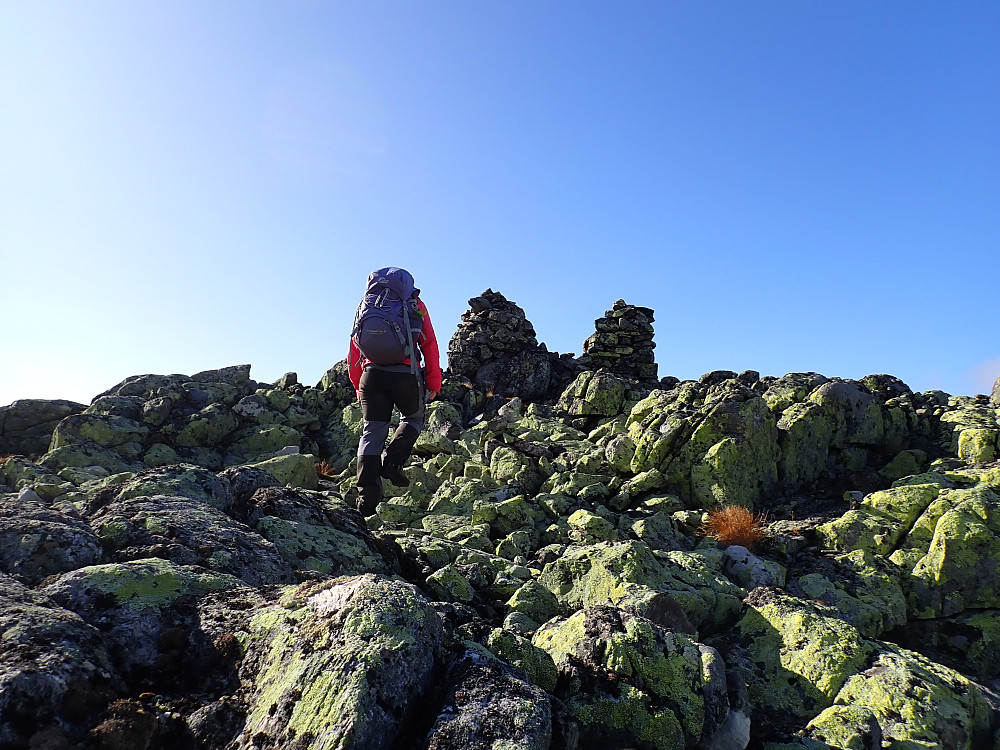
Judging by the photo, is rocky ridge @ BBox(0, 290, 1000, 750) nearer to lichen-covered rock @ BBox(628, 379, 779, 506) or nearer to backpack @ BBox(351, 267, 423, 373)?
lichen-covered rock @ BBox(628, 379, 779, 506)

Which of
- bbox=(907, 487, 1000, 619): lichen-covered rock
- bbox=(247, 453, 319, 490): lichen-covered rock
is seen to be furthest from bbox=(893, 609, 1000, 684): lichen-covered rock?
bbox=(247, 453, 319, 490): lichen-covered rock

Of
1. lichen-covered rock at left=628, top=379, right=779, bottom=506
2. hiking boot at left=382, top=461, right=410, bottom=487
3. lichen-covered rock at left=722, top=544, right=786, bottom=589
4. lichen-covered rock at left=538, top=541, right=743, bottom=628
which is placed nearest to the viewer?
lichen-covered rock at left=538, top=541, right=743, bottom=628

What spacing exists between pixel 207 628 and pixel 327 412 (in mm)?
22063

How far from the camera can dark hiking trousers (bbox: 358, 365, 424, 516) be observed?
11.6 meters

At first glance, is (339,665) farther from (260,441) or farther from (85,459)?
(260,441)

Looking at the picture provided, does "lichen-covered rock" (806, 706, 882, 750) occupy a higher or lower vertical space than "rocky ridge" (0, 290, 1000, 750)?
lower

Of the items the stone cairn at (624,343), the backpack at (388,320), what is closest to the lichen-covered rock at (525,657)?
the backpack at (388,320)

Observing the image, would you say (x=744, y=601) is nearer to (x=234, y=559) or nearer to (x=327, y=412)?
(x=234, y=559)

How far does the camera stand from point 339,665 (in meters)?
4.09

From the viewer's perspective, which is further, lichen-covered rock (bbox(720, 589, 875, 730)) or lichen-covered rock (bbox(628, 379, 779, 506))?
lichen-covered rock (bbox(628, 379, 779, 506))

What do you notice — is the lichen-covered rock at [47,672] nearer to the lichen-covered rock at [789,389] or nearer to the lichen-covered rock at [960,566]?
the lichen-covered rock at [960,566]

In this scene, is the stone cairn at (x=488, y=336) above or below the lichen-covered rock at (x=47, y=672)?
above

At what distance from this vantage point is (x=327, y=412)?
86.4 feet

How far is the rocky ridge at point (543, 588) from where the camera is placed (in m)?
4.14
